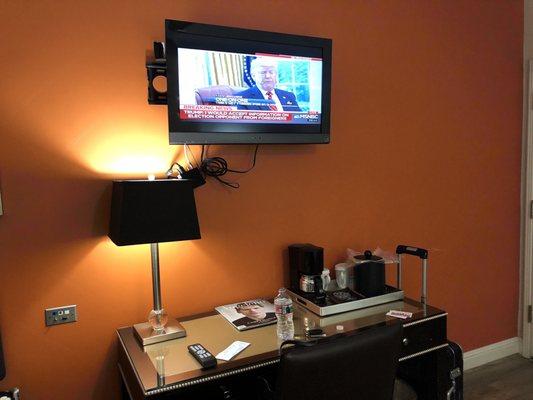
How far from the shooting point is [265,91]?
206 cm

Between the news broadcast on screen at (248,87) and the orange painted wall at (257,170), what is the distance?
20 centimetres

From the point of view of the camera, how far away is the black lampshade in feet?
5.41

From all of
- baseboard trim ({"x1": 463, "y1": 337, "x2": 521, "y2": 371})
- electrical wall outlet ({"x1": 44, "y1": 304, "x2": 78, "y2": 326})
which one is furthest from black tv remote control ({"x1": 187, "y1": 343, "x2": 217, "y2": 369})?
baseboard trim ({"x1": 463, "y1": 337, "x2": 521, "y2": 371})

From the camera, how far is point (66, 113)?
5.92 ft

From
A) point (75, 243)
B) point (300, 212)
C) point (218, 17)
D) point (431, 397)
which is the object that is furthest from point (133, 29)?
point (431, 397)

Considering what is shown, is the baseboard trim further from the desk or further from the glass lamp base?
the glass lamp base

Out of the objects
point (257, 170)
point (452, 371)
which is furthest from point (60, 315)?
point (452, 371)

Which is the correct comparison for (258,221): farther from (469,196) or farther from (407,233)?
(469,196)

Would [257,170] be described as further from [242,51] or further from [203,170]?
[242,51]

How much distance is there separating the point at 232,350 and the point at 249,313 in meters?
0.36

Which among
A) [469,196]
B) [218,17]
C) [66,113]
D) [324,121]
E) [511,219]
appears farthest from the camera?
[511,219]

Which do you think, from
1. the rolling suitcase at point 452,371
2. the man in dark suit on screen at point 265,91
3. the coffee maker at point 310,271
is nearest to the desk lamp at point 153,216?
the man in dark suit on screen at point 265,91

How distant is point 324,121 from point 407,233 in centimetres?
97

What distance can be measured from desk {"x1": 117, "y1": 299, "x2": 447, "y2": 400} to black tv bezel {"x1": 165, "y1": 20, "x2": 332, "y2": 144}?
2.79 ft
